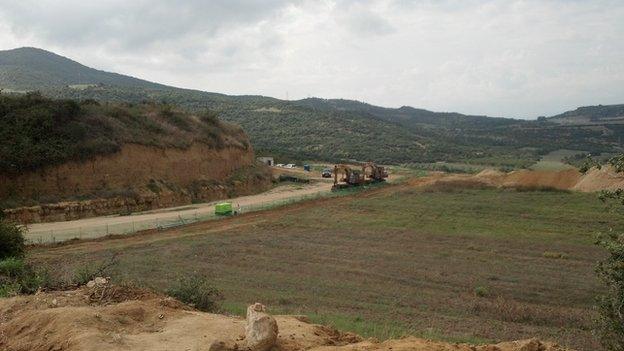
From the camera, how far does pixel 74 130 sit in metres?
41.4

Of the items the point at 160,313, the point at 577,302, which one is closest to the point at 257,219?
the point at 577,302

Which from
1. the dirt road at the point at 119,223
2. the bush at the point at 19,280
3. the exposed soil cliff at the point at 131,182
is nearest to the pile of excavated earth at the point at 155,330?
the bush at the point at 19,280

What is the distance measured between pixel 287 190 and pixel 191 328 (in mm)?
47286

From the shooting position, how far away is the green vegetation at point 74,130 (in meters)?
37.1

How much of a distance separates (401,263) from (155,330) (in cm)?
1574

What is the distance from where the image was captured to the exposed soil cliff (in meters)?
36.2

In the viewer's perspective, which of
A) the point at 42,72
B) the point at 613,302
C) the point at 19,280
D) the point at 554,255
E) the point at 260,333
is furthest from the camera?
the point at 42,72

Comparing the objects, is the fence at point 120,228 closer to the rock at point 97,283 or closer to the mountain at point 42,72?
the rock at point 97,283

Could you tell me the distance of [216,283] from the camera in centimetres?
1847

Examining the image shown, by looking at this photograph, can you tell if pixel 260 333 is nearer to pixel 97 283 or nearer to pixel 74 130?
pixel 97 283

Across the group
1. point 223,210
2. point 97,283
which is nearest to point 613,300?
point 97,283

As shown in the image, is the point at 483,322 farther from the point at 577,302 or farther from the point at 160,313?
the point at 160,313

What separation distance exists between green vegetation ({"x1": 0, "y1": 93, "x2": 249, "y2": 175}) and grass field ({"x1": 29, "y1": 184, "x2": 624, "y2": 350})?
1187 cm

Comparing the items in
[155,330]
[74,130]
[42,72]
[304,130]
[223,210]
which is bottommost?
[223,210]
